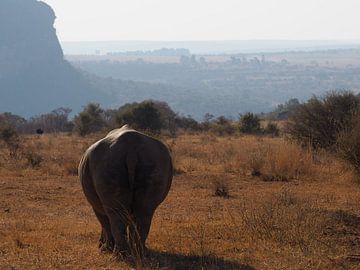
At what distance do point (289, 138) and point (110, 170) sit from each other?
1484cm

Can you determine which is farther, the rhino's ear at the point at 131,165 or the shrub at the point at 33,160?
the shrub at the point at 33,160

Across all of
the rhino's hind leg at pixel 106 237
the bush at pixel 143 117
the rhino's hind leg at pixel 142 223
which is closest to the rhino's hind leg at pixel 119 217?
the rhino's hind leg at pixel 142 223

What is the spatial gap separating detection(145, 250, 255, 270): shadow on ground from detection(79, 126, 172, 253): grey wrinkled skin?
31cm

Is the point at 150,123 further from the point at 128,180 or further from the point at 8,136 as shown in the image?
the point at 128,180

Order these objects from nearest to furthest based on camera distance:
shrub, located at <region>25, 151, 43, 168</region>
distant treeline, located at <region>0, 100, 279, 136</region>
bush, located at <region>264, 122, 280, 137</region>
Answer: shrub, located at <region>25, 151, 43, 168</region> → distant treeline, located at <region>0, 100, 279, 136</region> → bush, located at <region>264, 122, 280, 137</region>

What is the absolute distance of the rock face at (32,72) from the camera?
153 m

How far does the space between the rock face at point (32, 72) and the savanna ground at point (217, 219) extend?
136017mm

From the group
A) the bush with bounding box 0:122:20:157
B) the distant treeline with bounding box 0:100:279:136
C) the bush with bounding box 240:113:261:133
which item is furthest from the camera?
the bush with bounding box 240:113:261:133

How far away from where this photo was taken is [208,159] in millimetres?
20188

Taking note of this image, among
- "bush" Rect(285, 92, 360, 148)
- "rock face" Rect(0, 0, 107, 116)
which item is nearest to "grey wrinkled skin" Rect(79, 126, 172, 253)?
"bush" Rect(285, 92, 360, 148)

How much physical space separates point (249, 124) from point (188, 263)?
30108 millimetres

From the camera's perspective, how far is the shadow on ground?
6523 millimetres

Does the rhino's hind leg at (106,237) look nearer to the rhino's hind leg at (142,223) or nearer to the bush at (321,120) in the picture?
the rhino's hind leg at (142,223)

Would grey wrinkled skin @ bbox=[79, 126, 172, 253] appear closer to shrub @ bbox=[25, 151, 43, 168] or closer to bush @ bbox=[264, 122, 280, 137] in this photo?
shrub @ bbox=[25, 151, 43, 168]
